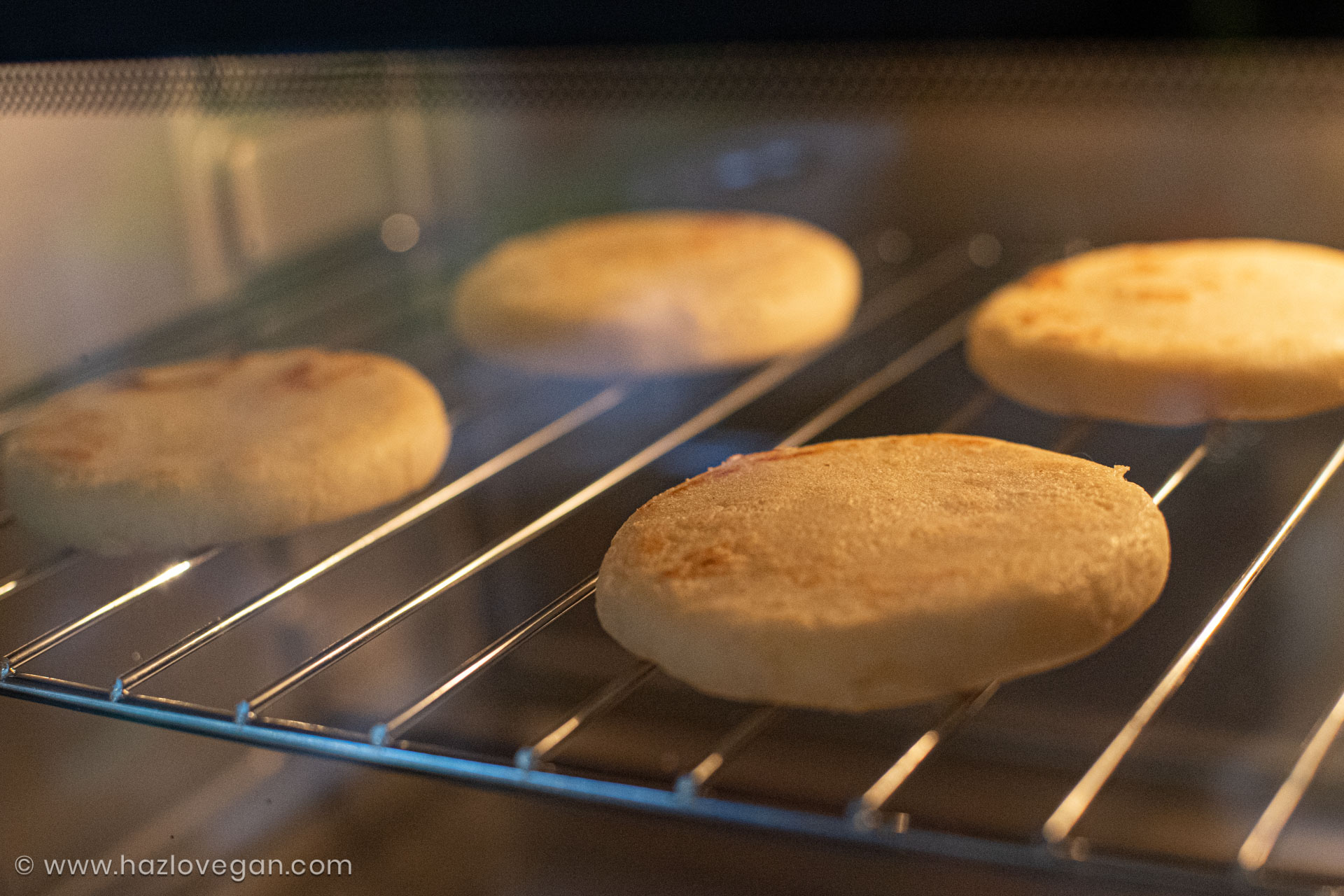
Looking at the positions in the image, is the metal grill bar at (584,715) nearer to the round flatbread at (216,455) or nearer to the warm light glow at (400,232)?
the round flatbread at (216,455)

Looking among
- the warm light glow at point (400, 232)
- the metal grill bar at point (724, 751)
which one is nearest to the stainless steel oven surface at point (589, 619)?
the metal grill bar at point (724, 751)

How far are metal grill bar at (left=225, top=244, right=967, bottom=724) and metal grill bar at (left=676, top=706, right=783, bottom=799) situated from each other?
29 cm

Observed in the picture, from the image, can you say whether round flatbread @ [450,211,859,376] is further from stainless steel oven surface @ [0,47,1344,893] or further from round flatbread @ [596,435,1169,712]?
round flatbread @ [596,435,1169,712]

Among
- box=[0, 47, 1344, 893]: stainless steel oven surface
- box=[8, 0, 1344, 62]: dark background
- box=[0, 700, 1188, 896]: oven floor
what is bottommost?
box=[0, 700, 1188, 896]: oven floor

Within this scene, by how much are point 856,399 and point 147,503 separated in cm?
72

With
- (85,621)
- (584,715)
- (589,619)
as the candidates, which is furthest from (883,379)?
(85,621)

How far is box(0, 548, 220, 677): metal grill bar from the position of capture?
0.97 meters

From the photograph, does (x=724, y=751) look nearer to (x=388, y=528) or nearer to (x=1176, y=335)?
(x=388, y=528)

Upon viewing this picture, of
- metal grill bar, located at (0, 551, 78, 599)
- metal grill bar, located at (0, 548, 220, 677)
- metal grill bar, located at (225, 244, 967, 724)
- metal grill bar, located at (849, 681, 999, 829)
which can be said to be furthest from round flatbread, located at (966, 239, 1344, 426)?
metal grill bar, located at (0, 551, 78, 599)

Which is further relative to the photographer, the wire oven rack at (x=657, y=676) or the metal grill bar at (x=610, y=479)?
the metal grill bar at (x=610, y=479)

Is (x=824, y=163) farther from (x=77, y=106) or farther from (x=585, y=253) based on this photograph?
(x=77, y=106)

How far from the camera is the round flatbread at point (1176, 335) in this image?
1199 millimetres

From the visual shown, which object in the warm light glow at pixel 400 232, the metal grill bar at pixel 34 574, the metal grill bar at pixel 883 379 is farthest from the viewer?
the warm light glow at pixel 400 232

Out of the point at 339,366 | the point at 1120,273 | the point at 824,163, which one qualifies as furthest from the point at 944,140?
the point at 339,366
